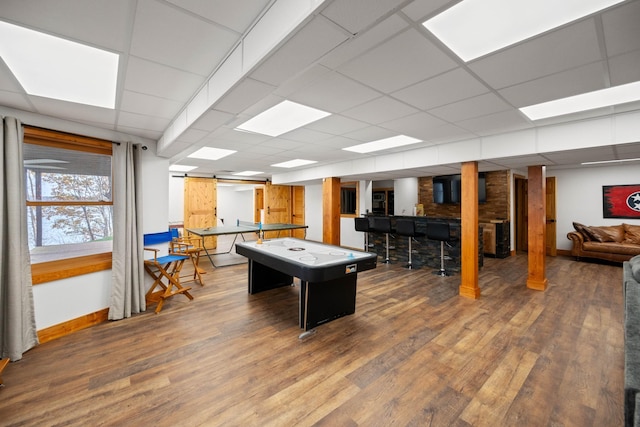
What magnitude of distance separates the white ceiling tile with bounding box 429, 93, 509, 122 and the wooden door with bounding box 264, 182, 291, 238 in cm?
739

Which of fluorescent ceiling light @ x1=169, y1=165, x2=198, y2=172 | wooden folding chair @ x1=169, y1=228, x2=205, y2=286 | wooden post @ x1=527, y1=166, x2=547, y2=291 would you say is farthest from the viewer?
fluorescent ceiling light @ x1=169, y1=165, x2=198, y2=172

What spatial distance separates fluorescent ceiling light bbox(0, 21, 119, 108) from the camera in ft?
5.37

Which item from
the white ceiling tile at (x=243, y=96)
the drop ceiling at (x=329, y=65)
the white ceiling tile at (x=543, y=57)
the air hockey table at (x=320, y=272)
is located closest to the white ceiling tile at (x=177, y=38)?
the drop ceiling at (x=329, y=65)

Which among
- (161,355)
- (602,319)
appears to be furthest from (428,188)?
(161,355)

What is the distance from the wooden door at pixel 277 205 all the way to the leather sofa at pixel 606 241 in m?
8.17

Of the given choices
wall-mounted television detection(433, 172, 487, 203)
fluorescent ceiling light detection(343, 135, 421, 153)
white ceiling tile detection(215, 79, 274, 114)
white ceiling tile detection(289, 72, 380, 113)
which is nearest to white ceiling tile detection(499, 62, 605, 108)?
white ceiling tile detection(289, 72, 380, 113)

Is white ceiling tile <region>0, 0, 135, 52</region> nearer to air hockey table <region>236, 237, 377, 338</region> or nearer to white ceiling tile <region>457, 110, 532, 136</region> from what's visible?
air hockey table <region>236, 237, 377, 338</region>

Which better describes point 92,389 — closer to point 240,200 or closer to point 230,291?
point 230,291

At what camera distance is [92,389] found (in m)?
2.05

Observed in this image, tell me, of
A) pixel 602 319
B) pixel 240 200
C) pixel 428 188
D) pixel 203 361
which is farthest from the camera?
pixel 240 200

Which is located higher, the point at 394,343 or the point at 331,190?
the point at 331,190

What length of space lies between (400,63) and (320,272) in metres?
1.92

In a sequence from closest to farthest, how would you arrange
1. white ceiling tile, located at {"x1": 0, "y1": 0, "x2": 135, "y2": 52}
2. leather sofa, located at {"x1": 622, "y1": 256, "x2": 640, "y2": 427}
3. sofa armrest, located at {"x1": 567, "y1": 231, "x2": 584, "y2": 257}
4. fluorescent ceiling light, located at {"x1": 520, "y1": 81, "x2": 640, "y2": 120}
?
leather sofa, located at {"x1": 622, "y1": 256, "x2": 640, "y2": 427} → white ceiling tile, located at {"x1": 0, "y1": 0, "x2": 135, "y2": 52} → fluorescent ceiling light, located at {"x1": 520, "y1": 81, "x2": 640, "y2": 120} → sofa armrest, located at {"x1": 567, "y1": 231, "x2": 584, "y2": 257}

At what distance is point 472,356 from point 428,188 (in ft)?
22.9
